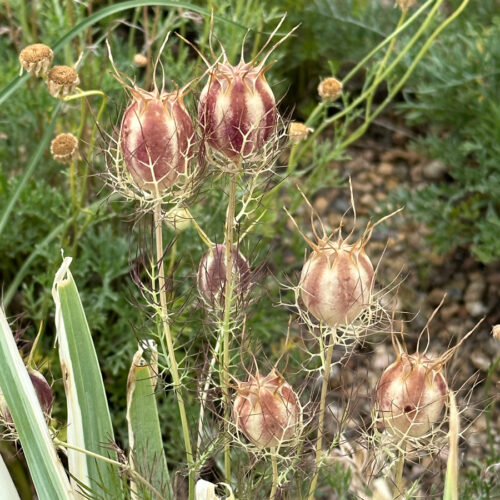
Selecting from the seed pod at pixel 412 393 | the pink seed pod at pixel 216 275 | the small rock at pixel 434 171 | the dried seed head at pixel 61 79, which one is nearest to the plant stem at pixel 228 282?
the pink seed pod at pixel 216 275

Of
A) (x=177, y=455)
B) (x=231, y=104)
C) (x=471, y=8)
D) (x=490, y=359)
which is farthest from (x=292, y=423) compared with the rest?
(x=471, y=8)

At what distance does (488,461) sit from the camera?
4.09ft

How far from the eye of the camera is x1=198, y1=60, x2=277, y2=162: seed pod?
69cm

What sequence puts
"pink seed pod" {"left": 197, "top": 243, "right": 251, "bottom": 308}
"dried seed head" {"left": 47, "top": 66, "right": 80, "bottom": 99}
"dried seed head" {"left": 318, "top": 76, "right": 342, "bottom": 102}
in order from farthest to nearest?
"dried seed head" {"left": 318, "top": 76, "right": 342, "bottom": 102} < "dried seed head" {"left": 47, "top": 66, "right": 80, "bottom": 99} < "pink seed pod" {"left": 197, "top": 243, "right": 251, "bottom": 308}

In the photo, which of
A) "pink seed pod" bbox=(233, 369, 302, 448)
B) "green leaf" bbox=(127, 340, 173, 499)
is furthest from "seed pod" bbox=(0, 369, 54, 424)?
"pink seed pod" bbox=(233, 369, 302, 448)

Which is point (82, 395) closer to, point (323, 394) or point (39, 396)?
point (39, 396)

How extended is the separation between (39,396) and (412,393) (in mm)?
390

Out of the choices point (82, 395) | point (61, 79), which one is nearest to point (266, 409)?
point (82, 395)

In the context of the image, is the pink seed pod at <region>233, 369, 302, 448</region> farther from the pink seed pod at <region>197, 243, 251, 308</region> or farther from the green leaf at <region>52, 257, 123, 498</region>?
the green leaf at <region>52, 257, 123, 498</region>

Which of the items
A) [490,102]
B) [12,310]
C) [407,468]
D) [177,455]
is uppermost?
[490,102]

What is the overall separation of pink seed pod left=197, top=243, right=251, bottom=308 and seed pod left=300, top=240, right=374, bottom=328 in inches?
Result: 4.6

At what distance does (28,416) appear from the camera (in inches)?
33.9

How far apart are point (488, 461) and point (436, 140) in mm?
1062

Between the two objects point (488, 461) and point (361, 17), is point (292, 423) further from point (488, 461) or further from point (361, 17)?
point (361, 17)
